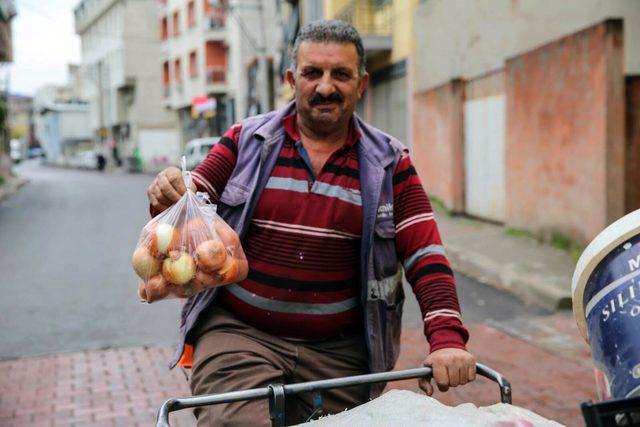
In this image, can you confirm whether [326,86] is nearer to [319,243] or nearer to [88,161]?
[319,243]

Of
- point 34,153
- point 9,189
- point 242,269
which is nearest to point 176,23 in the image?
point 9,189

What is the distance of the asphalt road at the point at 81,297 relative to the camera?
663 cm

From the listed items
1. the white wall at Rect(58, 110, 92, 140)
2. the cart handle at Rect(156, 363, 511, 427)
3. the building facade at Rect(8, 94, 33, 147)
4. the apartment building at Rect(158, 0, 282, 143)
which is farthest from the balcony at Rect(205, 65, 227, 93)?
the building facade at Rect(8, 94, 33, 147)

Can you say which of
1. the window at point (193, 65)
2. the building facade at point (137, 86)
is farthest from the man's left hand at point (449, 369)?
the building facade at point (137, 86)

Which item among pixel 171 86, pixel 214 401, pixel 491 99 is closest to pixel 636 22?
pixel 491 99

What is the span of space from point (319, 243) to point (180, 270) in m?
0.48

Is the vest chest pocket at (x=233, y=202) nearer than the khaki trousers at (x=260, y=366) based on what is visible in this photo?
No

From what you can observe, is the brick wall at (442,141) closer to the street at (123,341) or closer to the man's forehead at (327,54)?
the street at (123,341)

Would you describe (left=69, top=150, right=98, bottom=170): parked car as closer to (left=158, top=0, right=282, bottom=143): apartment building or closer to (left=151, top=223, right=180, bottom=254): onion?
(left=158, top=0, right=282, bottom=143): apartment building

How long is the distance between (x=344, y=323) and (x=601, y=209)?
691 centimetres

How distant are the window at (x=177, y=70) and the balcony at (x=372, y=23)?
92.6ft

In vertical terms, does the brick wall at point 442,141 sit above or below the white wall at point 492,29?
below

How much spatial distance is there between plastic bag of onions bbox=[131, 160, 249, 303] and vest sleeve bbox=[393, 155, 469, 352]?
590 millimetres

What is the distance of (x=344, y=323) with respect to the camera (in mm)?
2586
